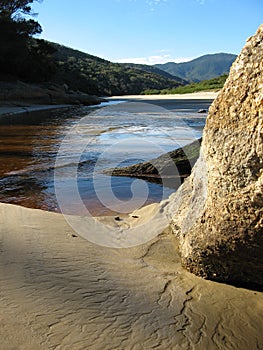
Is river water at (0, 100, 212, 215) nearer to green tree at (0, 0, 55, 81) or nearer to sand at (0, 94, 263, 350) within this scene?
sand at (0, 94, 263, 350)

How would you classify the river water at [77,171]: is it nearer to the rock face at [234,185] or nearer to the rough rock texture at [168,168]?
the rough rock texture at [168,168]

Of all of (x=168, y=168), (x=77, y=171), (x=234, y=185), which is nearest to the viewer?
(x=234, y=185)

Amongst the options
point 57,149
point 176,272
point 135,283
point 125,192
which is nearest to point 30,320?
point 135,283

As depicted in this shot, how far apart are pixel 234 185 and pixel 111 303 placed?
102cm

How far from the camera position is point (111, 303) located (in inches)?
86.7

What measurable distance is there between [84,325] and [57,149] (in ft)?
26.8

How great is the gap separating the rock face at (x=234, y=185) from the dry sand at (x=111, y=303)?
0.57ft

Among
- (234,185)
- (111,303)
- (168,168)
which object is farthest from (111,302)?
(168,168)

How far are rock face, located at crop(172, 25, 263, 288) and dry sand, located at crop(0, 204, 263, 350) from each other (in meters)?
0.17

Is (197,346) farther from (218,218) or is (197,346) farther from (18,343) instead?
(18,343)

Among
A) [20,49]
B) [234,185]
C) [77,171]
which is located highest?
[20,49]

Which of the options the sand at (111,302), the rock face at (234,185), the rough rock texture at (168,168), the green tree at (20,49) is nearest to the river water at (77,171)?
the rough rock texture at (168,168)

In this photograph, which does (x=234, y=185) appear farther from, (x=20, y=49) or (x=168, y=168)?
(x=20, y=49)

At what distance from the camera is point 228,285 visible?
8.00 feet
